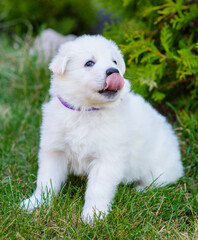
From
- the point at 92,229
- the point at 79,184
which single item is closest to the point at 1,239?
the point at 92,229

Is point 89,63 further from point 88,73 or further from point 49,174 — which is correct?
point 49,174

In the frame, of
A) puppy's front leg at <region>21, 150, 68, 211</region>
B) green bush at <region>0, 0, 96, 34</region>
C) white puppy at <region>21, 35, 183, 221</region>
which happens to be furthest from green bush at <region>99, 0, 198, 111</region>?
green bush at <region>0, 0, 96, 34</region>

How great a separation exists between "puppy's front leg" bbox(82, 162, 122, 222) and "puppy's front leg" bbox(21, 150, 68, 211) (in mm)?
314

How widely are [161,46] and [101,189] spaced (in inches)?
84.2

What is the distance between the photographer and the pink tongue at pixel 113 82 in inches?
101

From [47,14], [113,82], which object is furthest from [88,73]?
[47,14]

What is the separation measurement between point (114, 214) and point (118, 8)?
2.73 meters

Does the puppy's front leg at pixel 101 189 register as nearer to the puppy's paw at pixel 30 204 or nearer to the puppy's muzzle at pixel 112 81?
the puppy's paw at pixel 30 204

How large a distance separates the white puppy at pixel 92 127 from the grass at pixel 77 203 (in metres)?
0.12

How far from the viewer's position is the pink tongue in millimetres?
2559

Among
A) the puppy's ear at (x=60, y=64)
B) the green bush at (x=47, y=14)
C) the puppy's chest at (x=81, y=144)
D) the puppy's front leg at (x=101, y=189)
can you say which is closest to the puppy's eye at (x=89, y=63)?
the puppy's ear at (x=60, y=64)

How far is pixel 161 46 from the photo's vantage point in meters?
4.13

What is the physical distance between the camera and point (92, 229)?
8.18 feet

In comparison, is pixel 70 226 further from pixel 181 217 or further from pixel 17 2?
pixel 17 2
